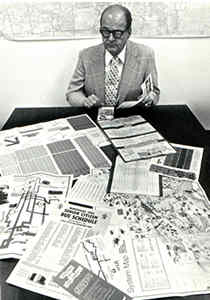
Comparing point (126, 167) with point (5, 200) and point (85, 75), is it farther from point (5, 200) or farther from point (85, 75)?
point (85, 75)

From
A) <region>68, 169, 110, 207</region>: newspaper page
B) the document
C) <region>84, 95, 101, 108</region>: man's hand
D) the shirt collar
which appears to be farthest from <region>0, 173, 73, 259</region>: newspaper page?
the shirt collar

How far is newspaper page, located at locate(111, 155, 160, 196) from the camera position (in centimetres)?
121

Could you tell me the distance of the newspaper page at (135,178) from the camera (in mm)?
1205

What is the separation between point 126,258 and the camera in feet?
3.06

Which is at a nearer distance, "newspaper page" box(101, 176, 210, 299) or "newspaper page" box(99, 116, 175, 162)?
"newspaper page" box(101, 176, 210, 299)

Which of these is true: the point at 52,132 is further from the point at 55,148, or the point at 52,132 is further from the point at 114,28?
the point at 114,28

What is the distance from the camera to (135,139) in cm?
154

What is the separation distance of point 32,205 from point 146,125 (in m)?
0.74

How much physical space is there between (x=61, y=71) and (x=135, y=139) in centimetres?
103

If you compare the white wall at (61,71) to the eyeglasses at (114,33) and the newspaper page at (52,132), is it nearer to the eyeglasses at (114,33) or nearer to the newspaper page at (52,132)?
the eyeglasses at (114,33)

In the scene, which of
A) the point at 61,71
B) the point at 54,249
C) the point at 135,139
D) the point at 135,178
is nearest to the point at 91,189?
the point at 135,178

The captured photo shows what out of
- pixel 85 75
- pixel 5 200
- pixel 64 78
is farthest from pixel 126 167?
pixel 64 78

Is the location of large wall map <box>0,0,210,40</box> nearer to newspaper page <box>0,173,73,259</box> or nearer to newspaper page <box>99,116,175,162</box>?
newspaper page <box>99,116,175,162</box>

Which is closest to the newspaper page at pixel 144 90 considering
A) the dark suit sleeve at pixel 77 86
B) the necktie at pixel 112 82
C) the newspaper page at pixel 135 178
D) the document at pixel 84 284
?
the necktie at pixel 112 82
